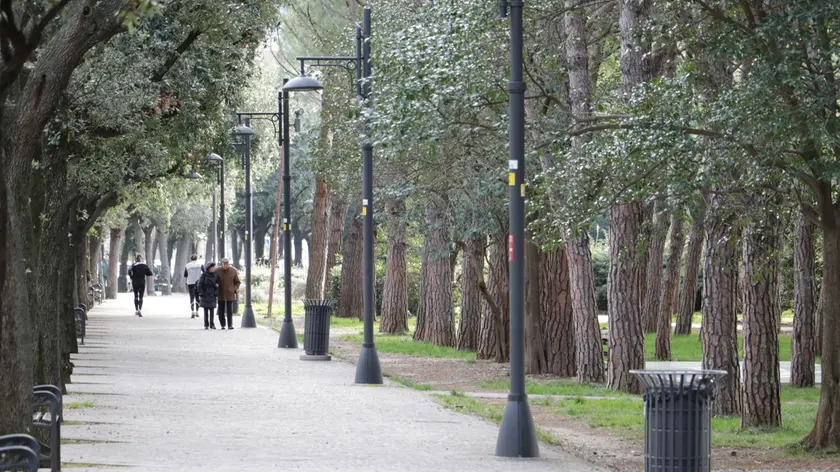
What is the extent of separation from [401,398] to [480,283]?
8.58 metres

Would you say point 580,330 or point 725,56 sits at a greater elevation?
point 725,56

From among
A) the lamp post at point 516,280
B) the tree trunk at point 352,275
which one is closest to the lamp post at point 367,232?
the lamp post at point 516,280

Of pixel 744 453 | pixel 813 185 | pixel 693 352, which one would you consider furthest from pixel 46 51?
pixel 693 352

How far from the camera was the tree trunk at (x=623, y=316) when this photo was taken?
19828 millimetres

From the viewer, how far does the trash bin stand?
964 cm

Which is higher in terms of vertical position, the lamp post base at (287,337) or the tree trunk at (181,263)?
the tree trunk at (181,263)

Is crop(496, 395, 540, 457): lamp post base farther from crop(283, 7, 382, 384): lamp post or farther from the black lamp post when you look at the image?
the black lamp post

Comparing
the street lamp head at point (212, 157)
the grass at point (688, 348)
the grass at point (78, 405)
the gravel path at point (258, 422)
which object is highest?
the street lamp head at point (212, 157)

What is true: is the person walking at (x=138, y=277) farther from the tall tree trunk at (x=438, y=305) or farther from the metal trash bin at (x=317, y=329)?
the metal trash bin at (x=317, y=329)

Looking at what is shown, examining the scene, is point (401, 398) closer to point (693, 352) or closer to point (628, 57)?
point (628, 57)

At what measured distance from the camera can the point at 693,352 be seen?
30.8 meters

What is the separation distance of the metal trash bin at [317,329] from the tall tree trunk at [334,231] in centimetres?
1820

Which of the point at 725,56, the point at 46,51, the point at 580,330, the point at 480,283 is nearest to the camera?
the point at 46,51

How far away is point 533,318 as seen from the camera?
2341 centimetres
